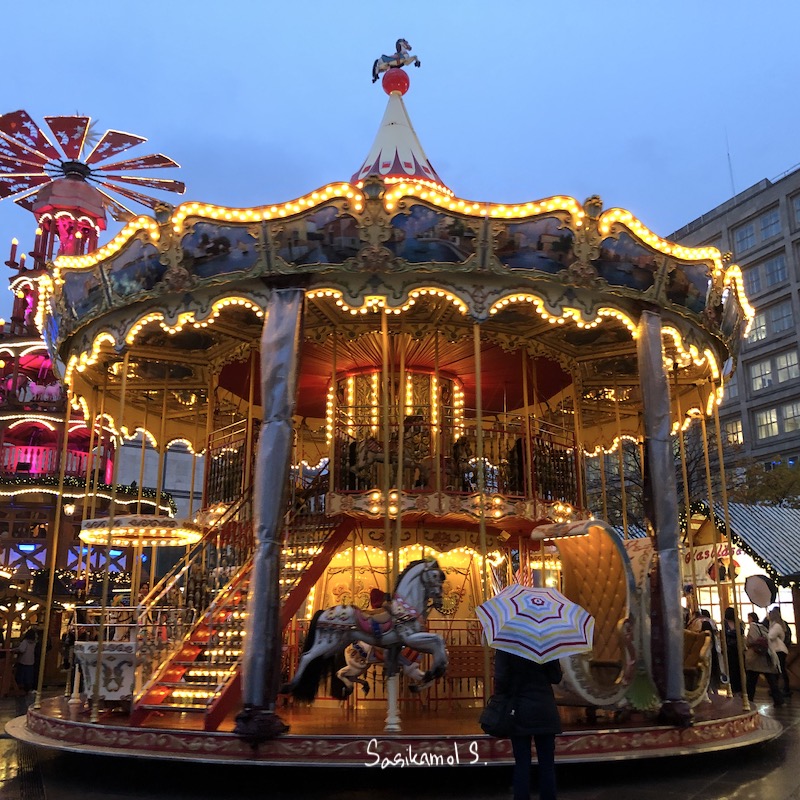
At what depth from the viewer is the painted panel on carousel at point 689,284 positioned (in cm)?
1052

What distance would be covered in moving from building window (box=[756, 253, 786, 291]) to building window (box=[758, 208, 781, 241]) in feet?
4.40

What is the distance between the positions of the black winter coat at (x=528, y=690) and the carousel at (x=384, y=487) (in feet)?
7.17

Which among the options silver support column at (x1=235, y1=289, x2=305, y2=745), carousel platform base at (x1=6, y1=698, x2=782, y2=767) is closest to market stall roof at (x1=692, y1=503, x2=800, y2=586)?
carousel platform base at (x1=6, y1=698, x2=782, y2=767)

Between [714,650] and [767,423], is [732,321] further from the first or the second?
[767,423]

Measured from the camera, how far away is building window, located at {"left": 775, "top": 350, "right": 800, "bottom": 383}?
Answer: 1580 inches

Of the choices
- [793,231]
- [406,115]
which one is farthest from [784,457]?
[406,115]

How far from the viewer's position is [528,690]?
579 cm

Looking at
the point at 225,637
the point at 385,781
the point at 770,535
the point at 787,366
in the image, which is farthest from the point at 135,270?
the point at 787,366

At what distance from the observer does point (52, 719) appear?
356 inches

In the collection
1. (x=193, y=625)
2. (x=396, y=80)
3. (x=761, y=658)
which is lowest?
(x=761, y=658)

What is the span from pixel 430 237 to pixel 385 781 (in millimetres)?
6041

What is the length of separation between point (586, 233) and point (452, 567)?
5.73 m

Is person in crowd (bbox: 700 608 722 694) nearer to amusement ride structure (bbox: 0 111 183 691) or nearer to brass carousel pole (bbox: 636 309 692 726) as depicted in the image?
brass carousel pole (bbox: 636 309 692 726)

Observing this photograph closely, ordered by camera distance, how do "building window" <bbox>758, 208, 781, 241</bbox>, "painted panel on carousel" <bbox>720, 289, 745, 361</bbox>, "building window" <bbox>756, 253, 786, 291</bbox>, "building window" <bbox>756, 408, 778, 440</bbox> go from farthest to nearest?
"building window" <bbox>758, 208, 781, 241</bbox>, "building window" <bbox>756, 253, 786, 291</bbox>, "building window" <bbox>756, 408, 778, 440</bbox>, "painted panel on carousel" <bbox>720, 289, 745, 361</bbox>
